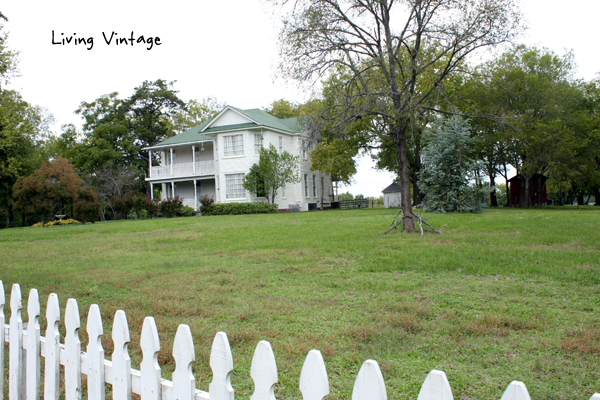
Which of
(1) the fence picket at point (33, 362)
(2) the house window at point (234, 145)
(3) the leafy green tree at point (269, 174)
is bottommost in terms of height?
(1) the fence picket at point (33, 362)

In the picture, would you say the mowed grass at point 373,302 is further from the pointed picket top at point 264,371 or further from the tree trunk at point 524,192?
the tree trunk at point 524,192

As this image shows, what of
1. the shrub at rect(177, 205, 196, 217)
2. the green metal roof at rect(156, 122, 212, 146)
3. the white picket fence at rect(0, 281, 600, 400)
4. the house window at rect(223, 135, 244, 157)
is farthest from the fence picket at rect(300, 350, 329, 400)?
the green metal roof at rect(156, 122, 212, 146)

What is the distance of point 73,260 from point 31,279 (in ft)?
7.06

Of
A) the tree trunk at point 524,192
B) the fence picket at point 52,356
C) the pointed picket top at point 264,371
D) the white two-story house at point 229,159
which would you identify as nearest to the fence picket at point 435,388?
the pointed picket top at point 264,371

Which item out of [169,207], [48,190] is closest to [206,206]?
[169,207]

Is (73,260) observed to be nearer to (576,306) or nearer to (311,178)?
(576,306)

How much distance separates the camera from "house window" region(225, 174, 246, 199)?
32438 mm

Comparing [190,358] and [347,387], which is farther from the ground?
[190,358]

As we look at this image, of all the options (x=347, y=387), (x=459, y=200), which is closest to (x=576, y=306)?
(x=347, y=387)

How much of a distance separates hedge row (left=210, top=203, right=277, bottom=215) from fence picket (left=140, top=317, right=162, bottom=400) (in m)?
27.2

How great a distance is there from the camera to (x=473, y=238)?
1071 cm

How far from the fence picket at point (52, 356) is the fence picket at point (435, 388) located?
7.07 feet

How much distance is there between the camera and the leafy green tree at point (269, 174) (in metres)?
31.1

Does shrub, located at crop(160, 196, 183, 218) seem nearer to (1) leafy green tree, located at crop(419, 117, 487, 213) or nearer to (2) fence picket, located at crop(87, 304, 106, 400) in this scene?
(1) leafy green tree, located at crop(419, 117, 487, 213)
